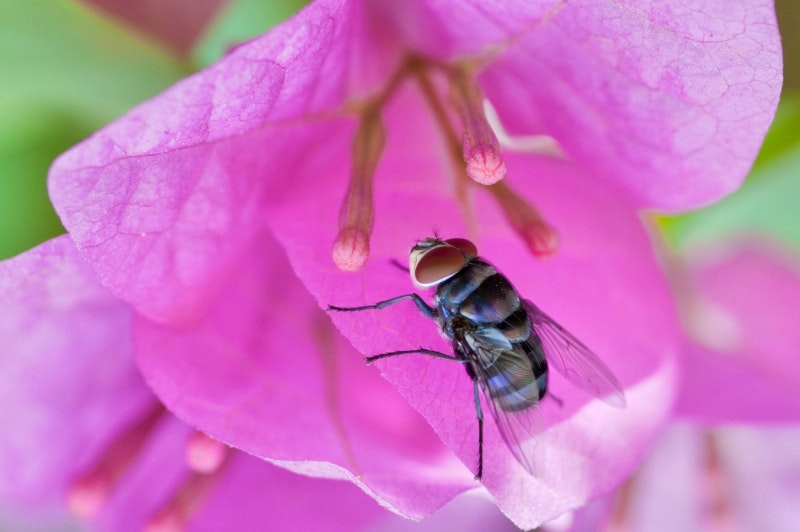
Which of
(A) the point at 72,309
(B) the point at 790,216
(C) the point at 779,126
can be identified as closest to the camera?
(A) the point at 72,309

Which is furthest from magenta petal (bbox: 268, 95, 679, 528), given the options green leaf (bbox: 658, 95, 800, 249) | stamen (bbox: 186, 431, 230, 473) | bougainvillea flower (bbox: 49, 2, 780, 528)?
green leaf (bbox: 658, 95, 800, 249)

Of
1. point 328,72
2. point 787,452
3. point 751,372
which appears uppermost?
point 328,72

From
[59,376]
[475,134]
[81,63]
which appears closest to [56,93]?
[81,63]

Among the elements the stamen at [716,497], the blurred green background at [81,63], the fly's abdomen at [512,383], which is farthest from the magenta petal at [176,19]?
the stamen at [716,497]

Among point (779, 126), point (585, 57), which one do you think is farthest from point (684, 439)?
point (585, 57)

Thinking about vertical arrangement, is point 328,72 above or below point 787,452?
above

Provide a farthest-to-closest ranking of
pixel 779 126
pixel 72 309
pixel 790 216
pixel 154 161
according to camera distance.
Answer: pixel 790 216
pixel 779 126
pixel 72 309
pixel 154 161

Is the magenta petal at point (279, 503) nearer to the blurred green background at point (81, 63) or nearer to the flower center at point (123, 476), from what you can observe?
the flower center at point (123, 476)

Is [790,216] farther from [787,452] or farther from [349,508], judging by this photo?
[349,508]
